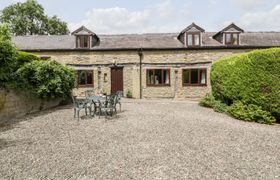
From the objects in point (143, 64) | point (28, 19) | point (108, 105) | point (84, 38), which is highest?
point (28, 19)

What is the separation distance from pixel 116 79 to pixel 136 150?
14.3 m

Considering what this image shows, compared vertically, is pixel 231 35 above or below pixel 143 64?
above

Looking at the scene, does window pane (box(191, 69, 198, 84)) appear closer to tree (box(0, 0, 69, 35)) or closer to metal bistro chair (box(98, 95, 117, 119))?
metal bistro chair (box(98, 95, 117, 119))

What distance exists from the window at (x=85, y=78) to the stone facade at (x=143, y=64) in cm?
40

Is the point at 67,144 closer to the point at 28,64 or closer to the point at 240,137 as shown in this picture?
the point at 240,137

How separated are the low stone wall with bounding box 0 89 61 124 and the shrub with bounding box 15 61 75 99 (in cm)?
39

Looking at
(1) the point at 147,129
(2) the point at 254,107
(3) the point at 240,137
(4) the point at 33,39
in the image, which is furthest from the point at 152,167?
(4) the point at 33,39

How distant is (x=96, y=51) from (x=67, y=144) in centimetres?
1411

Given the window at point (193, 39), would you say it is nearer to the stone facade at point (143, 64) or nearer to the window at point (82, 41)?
the stone facade at point (143, 64)

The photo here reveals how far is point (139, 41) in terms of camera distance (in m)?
20.1

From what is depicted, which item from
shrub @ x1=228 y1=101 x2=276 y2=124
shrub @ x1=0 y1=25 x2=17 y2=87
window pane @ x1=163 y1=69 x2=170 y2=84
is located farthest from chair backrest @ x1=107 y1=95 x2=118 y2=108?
window pane @ x1=163 y1=69 x2=170 y2=84

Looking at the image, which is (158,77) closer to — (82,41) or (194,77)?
(194,77)

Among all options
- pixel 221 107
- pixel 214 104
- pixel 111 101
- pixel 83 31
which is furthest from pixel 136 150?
pixel 83 31

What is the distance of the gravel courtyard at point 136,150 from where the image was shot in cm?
420
